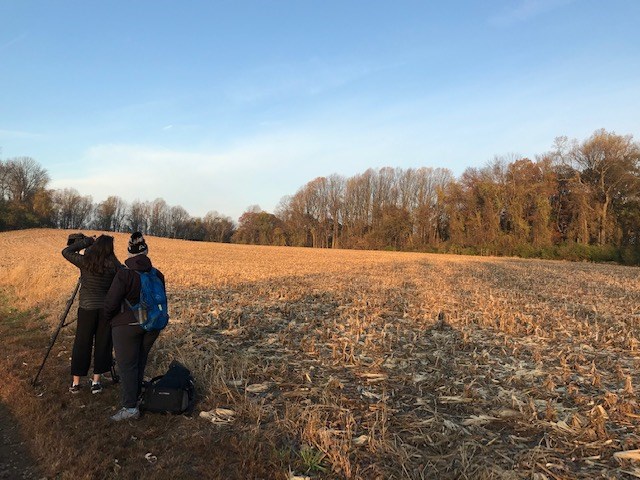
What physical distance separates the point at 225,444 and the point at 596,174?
202 ft

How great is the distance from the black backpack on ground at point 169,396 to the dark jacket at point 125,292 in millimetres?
A: 833

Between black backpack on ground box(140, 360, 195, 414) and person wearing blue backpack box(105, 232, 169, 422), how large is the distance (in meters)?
0.18

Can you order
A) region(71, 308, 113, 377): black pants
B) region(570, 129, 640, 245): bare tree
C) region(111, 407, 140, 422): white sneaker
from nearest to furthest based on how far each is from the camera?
region(111, 407, 140, 422): white sneaker, region(71, 308, 113, 377): black pants, region(570, 129, 640, 245): bare tree

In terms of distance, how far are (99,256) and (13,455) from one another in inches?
97.6

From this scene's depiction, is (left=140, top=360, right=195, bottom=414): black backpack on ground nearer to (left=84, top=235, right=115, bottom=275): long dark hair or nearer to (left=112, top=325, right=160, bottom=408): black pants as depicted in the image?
(left=112, top=325, right=160, bottom=408): black pants

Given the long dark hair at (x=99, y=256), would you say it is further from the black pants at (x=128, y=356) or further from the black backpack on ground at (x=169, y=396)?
the black backpack on ground at (x=169, y=396)

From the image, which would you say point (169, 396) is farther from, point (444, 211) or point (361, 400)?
point (444, 211)

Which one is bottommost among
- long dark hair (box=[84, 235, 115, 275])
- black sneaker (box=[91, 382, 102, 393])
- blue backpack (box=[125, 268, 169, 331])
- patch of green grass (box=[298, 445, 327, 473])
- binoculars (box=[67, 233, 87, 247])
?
black sneaker (box=[91, 382, 102, 393])

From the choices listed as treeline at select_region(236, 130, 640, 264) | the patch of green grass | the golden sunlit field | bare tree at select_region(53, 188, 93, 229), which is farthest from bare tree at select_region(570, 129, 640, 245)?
bare tree at select_region(53, 188, 93, 229)

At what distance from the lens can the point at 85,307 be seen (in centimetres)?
583

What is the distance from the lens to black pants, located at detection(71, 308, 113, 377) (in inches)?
228

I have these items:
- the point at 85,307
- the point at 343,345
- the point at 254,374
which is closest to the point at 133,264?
the point at 85,307

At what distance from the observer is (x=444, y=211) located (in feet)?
241

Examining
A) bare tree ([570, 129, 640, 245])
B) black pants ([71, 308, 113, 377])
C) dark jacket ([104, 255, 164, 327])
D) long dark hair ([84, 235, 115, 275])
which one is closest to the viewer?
dark jacket ([104, 255, 164, 327])
